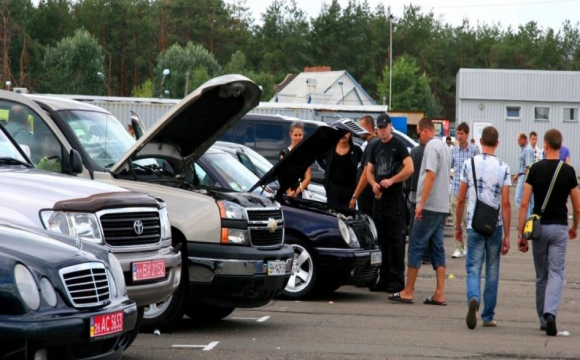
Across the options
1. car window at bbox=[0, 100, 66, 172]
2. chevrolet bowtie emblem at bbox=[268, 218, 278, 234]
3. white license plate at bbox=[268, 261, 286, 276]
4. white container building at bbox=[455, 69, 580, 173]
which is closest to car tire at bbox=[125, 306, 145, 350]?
white license plate at bbox=[268, 261, 286, 276]

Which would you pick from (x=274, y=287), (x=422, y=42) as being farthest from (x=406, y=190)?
(x=422, y=42)

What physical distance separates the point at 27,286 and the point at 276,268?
403 centimetres

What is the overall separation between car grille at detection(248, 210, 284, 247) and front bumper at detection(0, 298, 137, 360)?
Answer: 3.07m

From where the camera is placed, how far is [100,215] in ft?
24.8

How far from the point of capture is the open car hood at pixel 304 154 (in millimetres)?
11273

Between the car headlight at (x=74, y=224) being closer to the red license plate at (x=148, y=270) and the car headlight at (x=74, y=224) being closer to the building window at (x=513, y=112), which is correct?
the red license plate at (x=148, y=270)

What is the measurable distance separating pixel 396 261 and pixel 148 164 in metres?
3.49

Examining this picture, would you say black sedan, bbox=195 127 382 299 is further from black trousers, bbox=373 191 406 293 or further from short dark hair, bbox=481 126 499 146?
short dark hair, bbox=481 126 499 146

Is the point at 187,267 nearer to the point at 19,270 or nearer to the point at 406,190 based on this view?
the point at 19,270

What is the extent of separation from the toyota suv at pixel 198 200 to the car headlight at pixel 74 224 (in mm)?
1569

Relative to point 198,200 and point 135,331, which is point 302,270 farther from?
point 135,331

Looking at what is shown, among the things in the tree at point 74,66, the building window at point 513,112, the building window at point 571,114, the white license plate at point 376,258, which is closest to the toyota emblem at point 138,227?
the white license plate at point 376,258

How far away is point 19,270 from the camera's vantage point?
19.3 ft

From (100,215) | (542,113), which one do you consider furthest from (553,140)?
(542,113)
